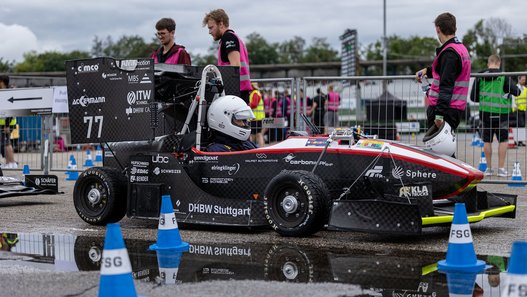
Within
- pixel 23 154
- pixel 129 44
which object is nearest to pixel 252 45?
pixel 129 44

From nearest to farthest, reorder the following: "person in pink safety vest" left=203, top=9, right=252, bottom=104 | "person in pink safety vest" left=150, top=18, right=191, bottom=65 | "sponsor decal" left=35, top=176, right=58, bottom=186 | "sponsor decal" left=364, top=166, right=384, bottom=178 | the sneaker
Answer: "sponsor decal" left=364, top=166, right=384, bottom=178, "person in pink safety vest" left=203, top=9, right=252, bottom=104, "person in pink safety vest" left=150, top=18, right=191, bottom=65, "sponsor decal" left=35, top=176, right=58, bottom=186, the sneaker

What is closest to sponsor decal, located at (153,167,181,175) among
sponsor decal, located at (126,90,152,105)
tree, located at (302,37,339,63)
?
sponsor decal, located at (126,90,152,105)

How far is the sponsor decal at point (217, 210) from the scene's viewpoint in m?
7.80

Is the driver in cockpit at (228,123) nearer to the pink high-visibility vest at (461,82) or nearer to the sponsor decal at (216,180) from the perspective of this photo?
the sponsor decal at (216,180)

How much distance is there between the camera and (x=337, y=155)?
747 cm

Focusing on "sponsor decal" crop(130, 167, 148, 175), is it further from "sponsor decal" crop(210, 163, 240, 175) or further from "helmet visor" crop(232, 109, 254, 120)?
"helmet visor" crop(232, 109, 254, 120)

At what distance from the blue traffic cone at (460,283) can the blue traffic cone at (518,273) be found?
828 millimetres

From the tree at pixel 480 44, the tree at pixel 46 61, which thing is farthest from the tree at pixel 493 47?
the tree at pixel 46 61

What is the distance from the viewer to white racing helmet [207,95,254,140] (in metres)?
8.38

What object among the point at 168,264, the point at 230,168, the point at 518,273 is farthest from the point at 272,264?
the point at 518,273

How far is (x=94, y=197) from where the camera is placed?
28.2 feet

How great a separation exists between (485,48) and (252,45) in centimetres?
4097

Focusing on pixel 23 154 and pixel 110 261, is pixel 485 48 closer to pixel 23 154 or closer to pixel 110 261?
pixel 23 154

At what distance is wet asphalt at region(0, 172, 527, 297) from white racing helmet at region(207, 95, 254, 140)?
102 cm
